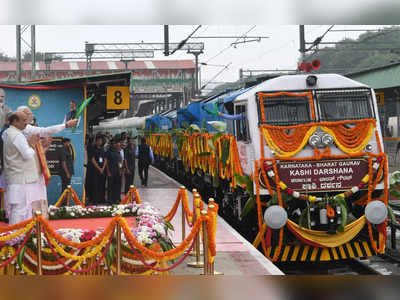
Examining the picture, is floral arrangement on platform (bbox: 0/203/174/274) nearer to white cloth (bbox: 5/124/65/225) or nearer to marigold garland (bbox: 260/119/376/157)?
white cloth (bbox: 5/124/65/225)

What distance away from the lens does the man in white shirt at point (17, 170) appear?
7387 mm

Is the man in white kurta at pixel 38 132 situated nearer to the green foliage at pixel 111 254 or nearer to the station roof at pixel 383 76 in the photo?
the green foliage at pixel 111 254

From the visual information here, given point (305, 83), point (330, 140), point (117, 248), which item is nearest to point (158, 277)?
point (117, 248)

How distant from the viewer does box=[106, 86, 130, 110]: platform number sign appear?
13.9 meters

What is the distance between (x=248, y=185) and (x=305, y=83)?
200 centimetres

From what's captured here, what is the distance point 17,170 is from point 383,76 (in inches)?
555

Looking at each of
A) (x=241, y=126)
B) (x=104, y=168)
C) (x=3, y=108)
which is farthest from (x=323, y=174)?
(x=104, y=168)

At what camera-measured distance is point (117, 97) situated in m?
14.0

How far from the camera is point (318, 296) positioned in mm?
6727

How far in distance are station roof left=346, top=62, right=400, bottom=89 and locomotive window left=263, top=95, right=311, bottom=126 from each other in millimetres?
8229

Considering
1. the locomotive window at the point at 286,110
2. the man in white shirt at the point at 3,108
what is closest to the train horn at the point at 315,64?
the locomotive window at the point at 286,110

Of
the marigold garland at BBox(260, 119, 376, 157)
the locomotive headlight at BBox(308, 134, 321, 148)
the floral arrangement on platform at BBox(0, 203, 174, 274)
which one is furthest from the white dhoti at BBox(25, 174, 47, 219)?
the locomotive headlight at BBox(308, 134, 321, 148)

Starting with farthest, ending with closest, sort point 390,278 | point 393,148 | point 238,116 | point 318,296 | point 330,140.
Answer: point 393,148, point 238,116, point 330,140, point 390,278, point 318,296

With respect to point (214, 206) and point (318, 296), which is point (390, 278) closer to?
point (318, 296)
